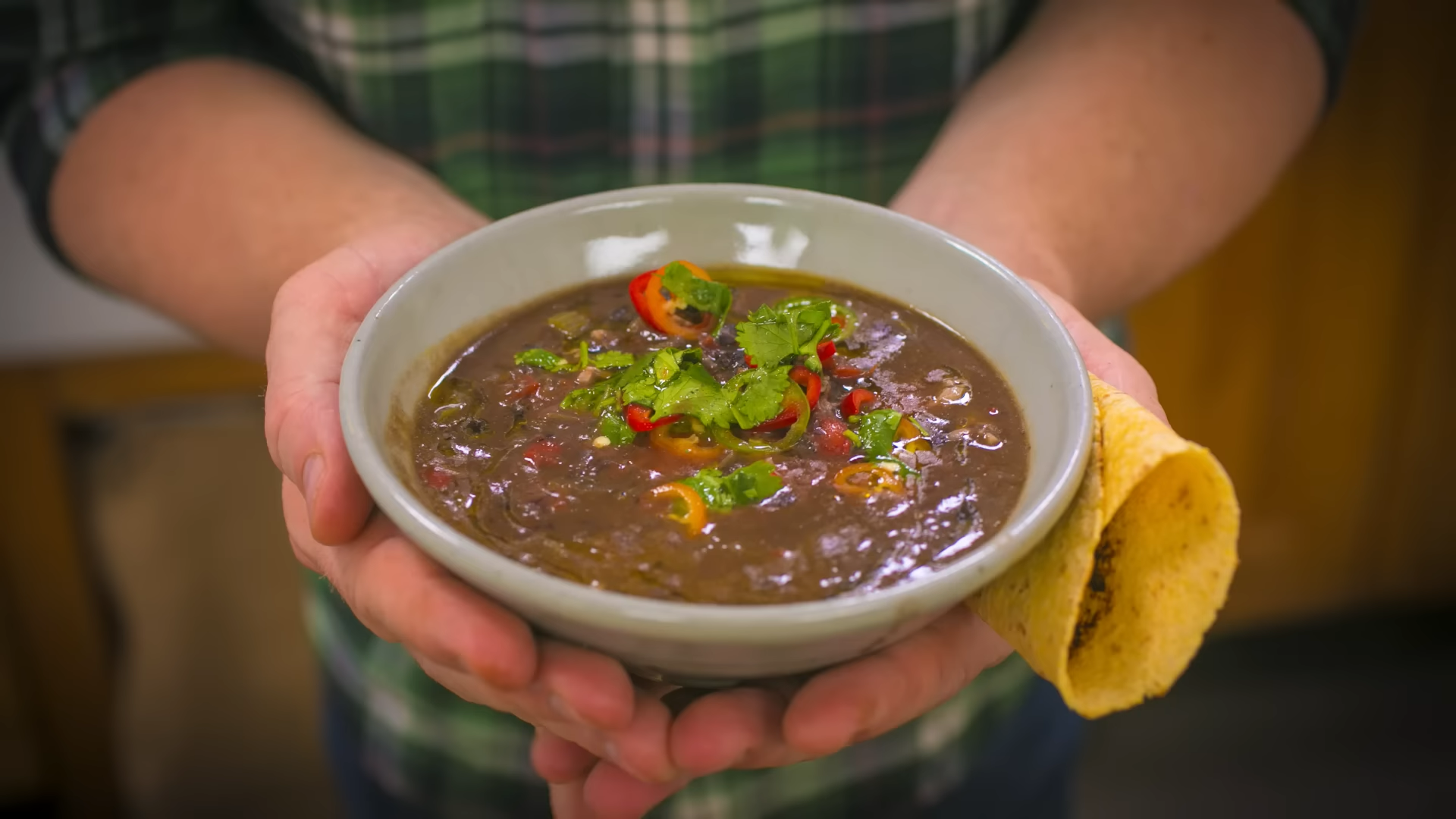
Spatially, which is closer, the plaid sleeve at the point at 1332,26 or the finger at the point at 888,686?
the finger at the point at 888,686

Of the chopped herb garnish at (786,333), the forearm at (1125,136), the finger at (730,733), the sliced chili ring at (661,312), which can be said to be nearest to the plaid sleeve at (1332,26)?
the forearm at (1125,136)

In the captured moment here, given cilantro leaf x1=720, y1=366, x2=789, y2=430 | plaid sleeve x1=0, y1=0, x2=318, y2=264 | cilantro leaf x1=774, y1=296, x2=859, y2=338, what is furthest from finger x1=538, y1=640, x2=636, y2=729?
plaid sleeve x1=0, y1=0, x2=318, y2=264

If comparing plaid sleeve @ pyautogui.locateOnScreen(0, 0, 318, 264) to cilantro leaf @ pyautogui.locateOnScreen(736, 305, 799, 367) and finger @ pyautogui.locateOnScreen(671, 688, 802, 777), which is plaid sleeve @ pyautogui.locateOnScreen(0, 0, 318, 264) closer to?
cilantro leaf @ pyautogui.locateOnScreen(736, 305, 799, 367)

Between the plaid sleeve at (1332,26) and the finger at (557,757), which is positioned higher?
the plaid sleeve at (1332,26)

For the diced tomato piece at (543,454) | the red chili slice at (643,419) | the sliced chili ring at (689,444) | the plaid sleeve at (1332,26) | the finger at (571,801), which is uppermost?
the plaid sleeve at (1332,26)

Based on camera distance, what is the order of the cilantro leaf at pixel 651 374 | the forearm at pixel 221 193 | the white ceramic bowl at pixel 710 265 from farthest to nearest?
the forearm at pixel 221 193 < the cilantro leaf at pixel 651 374 < the white ceramic bowl at pixel 710 265

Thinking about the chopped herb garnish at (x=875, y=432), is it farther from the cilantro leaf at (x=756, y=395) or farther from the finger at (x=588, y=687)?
the finger at (x=588, y=687)

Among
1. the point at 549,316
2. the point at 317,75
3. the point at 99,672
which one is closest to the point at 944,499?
the point at 549,316

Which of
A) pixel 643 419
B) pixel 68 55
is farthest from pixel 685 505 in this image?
pixel 68 55

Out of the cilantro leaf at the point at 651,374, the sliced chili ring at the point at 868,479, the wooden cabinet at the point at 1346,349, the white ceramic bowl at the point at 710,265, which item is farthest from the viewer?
the wooden cabinet at the point at 1346,349
